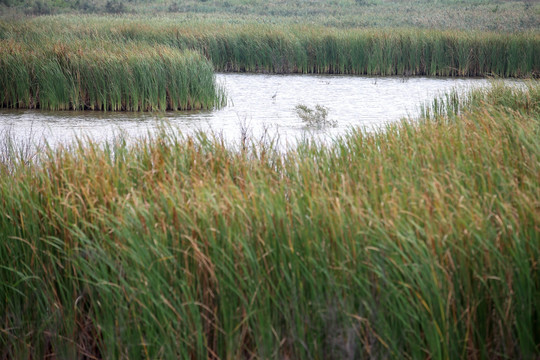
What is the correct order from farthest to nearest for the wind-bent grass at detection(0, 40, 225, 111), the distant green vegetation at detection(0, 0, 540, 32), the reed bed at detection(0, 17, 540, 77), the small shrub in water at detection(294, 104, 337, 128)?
1. the distant green vegetation at detection(0, 0, 540, 32)
2. the reed bed at detection(0, 17, 540, 77)
3. the wind-bent grass at detection(0, 40, 225, 111)
4. the small shrub in water at detection(294, 104, 337, 128)

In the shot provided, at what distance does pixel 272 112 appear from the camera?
11734 mm

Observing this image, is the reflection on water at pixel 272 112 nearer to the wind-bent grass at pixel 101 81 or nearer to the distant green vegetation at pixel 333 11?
the wind-bent grass at pixel 101 81

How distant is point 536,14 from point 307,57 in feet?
71.4

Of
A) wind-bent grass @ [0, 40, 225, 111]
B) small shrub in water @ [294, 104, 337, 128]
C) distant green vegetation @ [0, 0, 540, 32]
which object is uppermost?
distant green vegetation @ [0, 0, 540, 32]

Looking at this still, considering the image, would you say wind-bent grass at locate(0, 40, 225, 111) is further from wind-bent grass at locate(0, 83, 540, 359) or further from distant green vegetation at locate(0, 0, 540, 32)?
distant green vegetation at locate(0, 0, 540, 32)

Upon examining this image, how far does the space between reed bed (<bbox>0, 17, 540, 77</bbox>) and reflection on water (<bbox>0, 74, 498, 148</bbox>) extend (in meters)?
0.94

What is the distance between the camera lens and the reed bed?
17.1 meters

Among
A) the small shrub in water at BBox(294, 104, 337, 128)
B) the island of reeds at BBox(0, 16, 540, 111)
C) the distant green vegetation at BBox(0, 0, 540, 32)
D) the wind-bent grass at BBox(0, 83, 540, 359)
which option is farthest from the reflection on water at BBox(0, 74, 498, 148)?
the distant green vegetation at BBox(0, 0, 540, 32)

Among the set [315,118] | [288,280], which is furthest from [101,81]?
[288,280]

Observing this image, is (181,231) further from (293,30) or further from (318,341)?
(293,30)

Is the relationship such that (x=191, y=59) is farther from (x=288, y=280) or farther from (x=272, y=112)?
(x=288, y=280)

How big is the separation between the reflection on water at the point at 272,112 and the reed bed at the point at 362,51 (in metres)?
0.94

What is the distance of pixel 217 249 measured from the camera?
9.47 ft

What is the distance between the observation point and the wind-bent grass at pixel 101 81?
11516 millimetres
